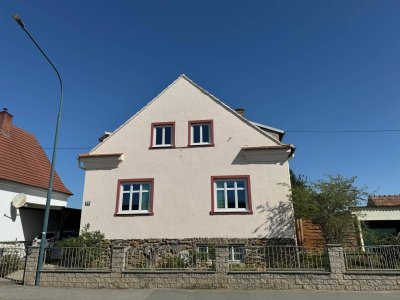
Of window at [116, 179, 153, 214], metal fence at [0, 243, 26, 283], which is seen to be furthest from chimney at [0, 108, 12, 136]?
metal fence at [0, 243, 26, 283]

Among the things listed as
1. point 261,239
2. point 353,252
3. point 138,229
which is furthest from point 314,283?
point 138,229

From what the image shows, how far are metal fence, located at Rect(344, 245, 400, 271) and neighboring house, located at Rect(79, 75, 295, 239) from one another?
423 centimetres

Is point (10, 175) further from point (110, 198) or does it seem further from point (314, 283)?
point (314, 283)

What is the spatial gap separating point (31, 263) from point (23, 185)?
8.46 metres

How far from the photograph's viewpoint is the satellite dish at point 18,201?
54.7 ft

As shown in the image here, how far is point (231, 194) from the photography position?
15258mm

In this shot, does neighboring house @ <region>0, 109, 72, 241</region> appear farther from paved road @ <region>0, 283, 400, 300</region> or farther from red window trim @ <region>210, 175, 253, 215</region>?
red window trim @ <region>210, 175, 253, 215</region>

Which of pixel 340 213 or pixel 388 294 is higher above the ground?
pixel 340 213

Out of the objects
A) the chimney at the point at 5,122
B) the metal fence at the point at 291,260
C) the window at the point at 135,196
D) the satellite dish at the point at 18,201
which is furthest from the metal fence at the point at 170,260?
the chimney at the point at 5,122

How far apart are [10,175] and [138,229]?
8.24 m

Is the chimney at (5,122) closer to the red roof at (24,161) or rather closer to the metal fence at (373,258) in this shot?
the red roof at (24,161)

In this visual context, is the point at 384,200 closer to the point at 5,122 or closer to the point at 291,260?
the point at 291,260

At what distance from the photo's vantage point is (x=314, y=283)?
387 inches

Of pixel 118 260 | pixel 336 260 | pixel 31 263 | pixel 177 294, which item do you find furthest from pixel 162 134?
pixel 336 260
